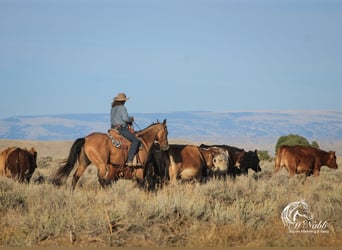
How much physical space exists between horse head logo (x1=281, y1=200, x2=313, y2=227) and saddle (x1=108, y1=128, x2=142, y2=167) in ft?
15.7

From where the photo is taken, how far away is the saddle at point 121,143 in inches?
694

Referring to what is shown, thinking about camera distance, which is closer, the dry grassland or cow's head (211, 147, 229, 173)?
the dry grassland

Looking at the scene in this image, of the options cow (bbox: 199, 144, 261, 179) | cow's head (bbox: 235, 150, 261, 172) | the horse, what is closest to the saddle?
the horse

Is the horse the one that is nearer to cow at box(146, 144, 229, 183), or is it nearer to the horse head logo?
cow at box(146, 144, 229, 183)

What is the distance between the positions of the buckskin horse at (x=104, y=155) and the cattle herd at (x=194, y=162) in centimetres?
17

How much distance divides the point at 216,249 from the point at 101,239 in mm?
1924

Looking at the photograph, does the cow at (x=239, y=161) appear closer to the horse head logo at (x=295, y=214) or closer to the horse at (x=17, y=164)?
the horse at (x=17, y=164)

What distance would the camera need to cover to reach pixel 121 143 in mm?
17719

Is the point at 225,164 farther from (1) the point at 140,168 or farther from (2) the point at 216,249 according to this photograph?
(2) the point at 216,249

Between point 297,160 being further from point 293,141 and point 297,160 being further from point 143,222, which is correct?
point 293,141

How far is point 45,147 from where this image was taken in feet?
273

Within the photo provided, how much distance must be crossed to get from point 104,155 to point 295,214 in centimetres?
572

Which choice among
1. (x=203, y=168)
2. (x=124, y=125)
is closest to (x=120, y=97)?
(x=124, y=125)

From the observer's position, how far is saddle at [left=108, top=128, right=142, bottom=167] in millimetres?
17625
